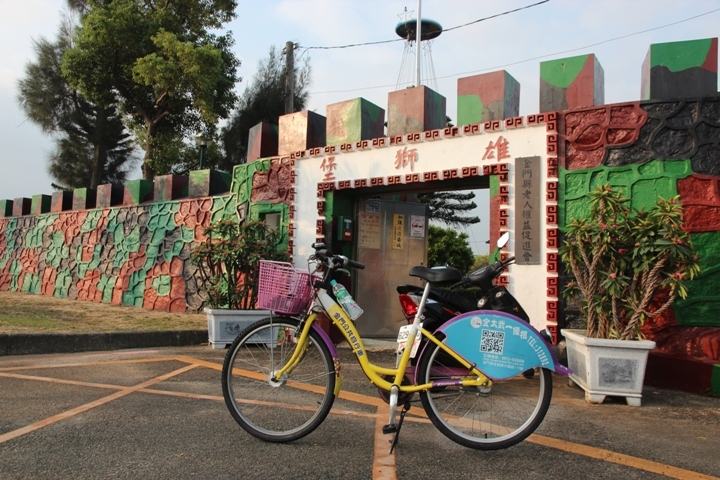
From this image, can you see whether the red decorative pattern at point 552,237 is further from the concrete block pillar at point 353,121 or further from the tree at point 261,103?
the tree at point 261,103

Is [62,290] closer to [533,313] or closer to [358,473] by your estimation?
[533,313]

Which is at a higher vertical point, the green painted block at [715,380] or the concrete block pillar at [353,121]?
the concrete block pillar at [353,121]

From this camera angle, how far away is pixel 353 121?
7809 mm

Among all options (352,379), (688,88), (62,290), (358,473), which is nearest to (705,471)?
(358,473)

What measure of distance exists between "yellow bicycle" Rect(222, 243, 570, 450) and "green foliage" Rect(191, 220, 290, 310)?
13.0ft

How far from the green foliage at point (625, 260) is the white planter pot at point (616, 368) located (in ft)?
0.76

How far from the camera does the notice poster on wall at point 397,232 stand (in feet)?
28.3

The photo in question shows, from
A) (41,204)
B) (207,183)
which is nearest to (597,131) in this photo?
(207,183)

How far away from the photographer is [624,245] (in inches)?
189

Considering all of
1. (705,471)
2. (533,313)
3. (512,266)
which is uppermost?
(512,266)

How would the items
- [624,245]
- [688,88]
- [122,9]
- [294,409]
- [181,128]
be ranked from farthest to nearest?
[181,128] → [122,9] → [688,88] → [624,245] → [294,409]

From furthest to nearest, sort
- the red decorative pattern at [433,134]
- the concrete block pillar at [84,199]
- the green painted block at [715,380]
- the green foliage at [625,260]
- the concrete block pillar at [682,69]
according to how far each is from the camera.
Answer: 1. the concrete block pillar at [84,199]
2. the red decorative pattern at [433,134]
3. the concrete block pillar at [682,69]
4. the green painted block at [715,380]
5. the green foliage at [625,260]

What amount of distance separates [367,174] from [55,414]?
190 inches

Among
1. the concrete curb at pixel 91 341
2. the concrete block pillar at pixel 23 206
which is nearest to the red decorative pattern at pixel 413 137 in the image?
the concrete curb at pixel 91 341
